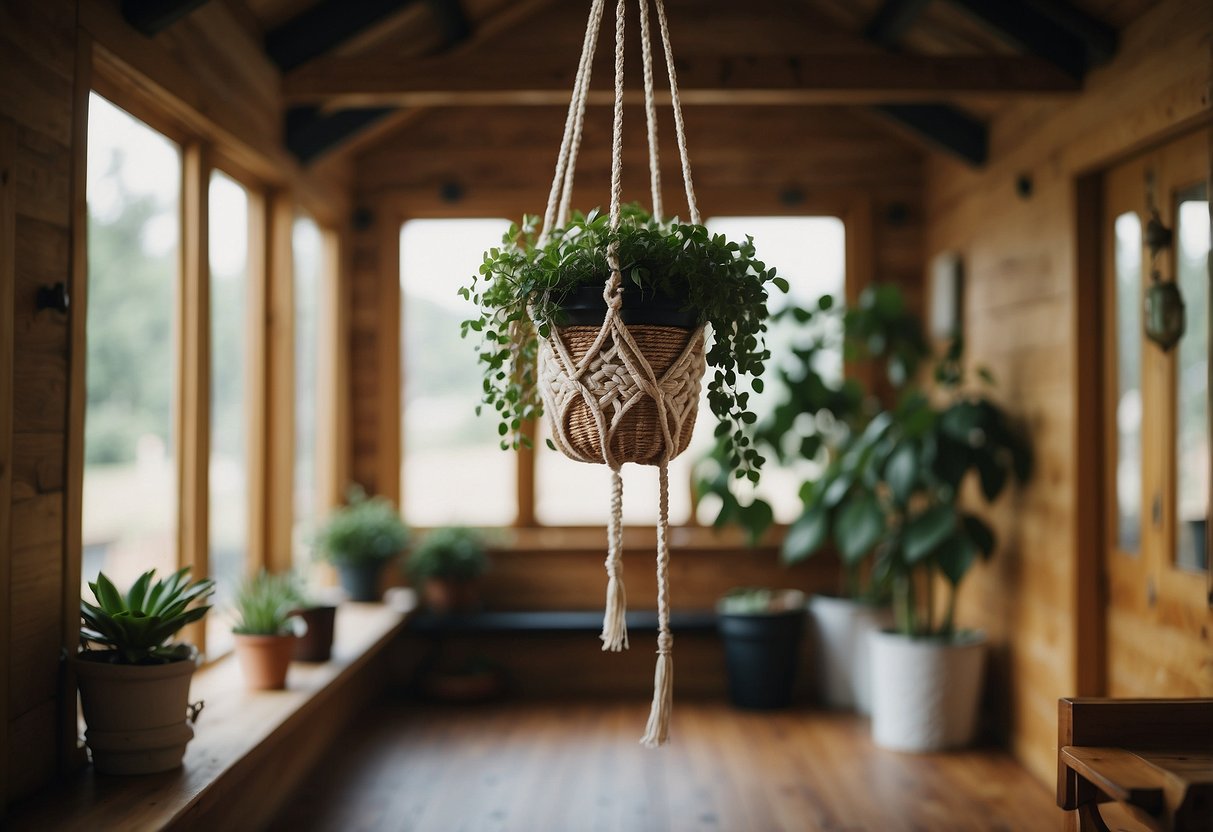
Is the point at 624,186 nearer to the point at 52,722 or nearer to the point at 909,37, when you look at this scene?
the point at 909,37

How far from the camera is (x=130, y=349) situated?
118 inches

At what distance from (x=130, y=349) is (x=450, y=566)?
202cm

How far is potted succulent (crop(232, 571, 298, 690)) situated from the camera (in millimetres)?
3201

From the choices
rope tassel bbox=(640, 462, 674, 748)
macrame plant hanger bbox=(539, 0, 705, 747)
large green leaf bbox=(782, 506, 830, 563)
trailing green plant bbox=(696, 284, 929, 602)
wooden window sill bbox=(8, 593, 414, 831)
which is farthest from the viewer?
trailing green plant bbox=(696, 284, 929, 602)

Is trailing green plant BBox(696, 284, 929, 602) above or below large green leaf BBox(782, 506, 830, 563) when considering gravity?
above

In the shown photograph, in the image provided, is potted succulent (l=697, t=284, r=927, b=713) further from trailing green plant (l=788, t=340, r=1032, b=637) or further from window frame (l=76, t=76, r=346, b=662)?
window frame (l=76, t=76, r=346, b=662)

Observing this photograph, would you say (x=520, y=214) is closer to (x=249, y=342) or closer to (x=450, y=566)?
(x=249, y=342)

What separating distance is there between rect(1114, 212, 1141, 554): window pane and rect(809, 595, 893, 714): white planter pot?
1.32 m

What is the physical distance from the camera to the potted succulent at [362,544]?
4.42 m

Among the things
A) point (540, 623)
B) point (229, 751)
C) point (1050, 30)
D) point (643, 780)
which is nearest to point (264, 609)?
point (229, 751)

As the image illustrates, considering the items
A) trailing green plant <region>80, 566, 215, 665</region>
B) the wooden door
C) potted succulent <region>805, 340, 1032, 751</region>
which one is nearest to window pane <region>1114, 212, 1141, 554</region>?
the wooden door

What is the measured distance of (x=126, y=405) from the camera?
296cm

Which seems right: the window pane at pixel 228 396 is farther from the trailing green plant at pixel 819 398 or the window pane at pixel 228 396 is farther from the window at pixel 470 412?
the trailing green plant at pixel 819 398

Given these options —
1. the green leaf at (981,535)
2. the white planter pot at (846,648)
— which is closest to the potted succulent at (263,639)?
the white planter pot at (846,648)
